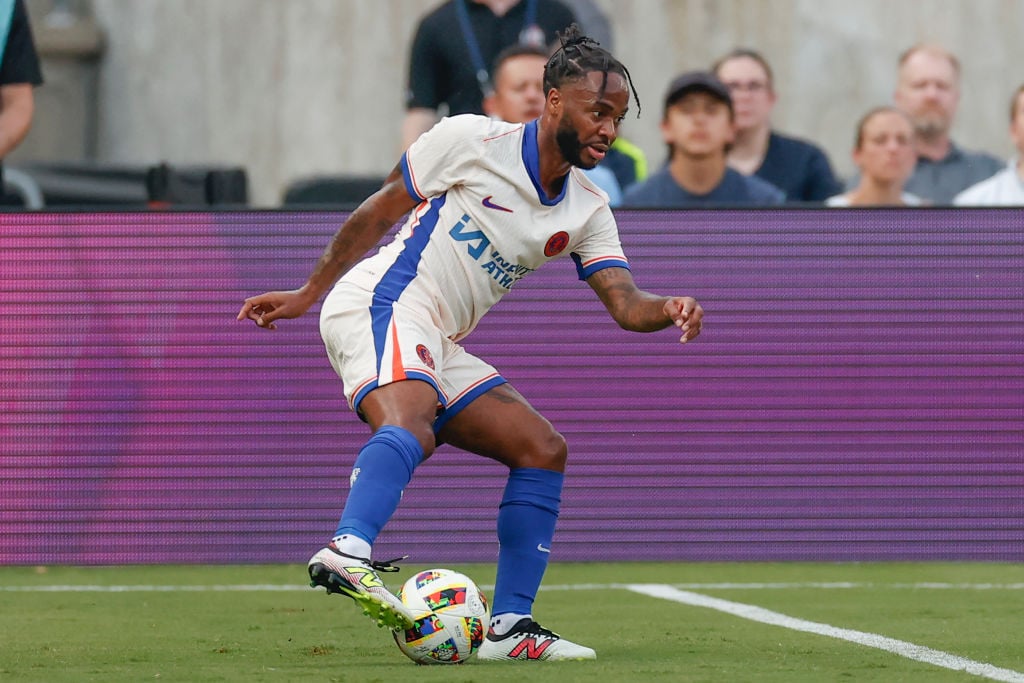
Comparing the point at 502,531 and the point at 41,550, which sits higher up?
the point at 502,531

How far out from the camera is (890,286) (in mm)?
8297

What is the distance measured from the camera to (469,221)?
18.6ft

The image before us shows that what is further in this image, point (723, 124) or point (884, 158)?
point (884, 158)

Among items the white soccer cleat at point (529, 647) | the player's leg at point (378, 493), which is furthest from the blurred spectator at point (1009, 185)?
the player's leg at point (378, 493)

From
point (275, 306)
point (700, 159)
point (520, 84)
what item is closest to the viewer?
point (275, 306)

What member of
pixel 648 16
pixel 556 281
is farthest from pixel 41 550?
pixel 648 16

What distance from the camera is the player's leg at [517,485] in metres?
5.68

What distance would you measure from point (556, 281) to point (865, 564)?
186cm

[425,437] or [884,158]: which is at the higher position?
[884,158]

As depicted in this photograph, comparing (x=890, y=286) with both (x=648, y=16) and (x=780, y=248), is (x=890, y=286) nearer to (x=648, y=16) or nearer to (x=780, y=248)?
(x=780, y=248)

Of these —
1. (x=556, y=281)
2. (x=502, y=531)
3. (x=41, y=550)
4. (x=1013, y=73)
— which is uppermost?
(x=1013, y=73)

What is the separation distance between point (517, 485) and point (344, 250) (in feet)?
2.91

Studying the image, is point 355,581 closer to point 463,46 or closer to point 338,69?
point 463,46

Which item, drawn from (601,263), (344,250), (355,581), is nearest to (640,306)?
(601,263)
